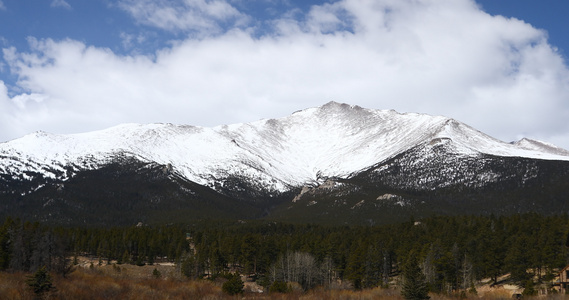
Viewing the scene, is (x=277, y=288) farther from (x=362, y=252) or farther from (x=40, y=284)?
(x=362, y=252)

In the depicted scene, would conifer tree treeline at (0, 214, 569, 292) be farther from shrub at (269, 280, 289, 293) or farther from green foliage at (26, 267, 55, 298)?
green foliage at (26, 267, 55, 298)

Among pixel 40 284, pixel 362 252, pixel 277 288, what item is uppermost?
pixel 40 284

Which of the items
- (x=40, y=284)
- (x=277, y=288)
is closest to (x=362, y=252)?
(x=277, y=288)

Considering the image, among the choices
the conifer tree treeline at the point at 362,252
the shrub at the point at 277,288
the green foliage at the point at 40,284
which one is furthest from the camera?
the conifer tree treeline at the point at 362,252

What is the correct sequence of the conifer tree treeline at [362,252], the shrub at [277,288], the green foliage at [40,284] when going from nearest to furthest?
the green foliage at [40,284] < the shrub at [277,288] < the conifer tree treeline at [362,252]

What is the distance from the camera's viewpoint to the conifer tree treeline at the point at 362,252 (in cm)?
8644

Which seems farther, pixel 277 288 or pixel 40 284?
pixel 277 288

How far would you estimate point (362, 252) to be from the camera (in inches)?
4063

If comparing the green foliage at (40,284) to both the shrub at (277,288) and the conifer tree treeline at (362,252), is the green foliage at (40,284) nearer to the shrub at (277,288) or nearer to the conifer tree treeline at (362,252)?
the shrub at (277,288)

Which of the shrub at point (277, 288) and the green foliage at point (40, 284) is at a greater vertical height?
the green foliage at point (40, 284)

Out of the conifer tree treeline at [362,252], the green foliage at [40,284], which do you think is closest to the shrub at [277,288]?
the green foliage at [40,284]

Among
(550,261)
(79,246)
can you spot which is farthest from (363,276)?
(79,246)

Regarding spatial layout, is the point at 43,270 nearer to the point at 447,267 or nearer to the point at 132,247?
the point at 447,267

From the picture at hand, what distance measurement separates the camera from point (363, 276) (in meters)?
99.1
